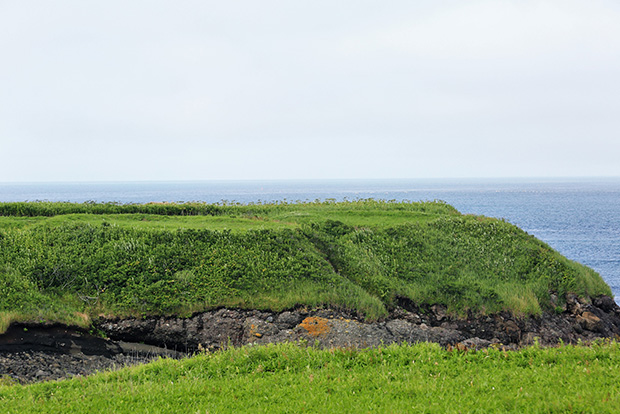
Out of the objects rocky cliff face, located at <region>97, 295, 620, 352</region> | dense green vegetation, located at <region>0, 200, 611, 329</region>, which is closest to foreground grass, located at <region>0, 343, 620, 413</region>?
rocky cliff face, located at <region>97, 295, 620, 352</region>

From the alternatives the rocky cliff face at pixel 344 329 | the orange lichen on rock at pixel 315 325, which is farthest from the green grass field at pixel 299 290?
the orange lichen on rock at pixel 315 325

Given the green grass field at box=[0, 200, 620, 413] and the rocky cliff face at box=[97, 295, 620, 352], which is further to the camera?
the rocky cliff face at box=[97, 295, 620, 352]

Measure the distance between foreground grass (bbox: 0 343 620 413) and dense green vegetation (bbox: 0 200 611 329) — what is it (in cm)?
845

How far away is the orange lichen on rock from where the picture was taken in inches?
790

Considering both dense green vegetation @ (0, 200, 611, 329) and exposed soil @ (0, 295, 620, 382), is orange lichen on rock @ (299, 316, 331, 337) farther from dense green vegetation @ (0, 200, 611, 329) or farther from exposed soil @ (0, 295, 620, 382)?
dense green vegetation @ (0, 200, 611, 329)

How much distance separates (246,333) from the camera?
20.2 metres

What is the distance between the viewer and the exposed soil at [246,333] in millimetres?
17641

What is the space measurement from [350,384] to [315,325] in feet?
32.9

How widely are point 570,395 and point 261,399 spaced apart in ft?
21.2

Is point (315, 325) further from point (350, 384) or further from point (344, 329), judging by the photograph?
point (350, 384)

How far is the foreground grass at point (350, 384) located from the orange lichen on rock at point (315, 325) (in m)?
6.37

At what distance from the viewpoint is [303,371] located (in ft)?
39.4

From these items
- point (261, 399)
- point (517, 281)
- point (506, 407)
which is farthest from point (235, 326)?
point (517, 281)

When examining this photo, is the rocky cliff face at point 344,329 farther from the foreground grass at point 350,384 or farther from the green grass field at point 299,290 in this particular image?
the foreground grass at point 350,384
